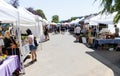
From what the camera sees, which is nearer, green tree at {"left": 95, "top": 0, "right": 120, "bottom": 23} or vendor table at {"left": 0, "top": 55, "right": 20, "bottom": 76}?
vendor table at {"left": 0, "top": 55, "right": 20, "bottom": 76}

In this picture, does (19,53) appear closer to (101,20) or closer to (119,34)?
(101,20)

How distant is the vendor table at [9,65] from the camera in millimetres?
9312

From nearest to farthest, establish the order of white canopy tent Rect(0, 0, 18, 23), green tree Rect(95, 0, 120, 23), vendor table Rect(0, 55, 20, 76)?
1. vendor table Rect(0, 55, 20, 76)
2. white canopy tent Rect(0, 0, 18, 23)
3. green tree Rect(95, 0, 120, 23)

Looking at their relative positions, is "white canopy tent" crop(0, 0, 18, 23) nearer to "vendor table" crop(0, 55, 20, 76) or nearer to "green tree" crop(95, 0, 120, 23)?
"vendor table" crop(0, 55, 20, 76)

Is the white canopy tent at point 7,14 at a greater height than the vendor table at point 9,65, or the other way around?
the white canopy tent at point 7,14

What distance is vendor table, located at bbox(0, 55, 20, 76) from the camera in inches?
367

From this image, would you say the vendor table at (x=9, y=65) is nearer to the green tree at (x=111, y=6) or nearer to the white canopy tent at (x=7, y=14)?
the white canopy tent at (x=7, y=14)

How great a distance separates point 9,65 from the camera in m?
10.3

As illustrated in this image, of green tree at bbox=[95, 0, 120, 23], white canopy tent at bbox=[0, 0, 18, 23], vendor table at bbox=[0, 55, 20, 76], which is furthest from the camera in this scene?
green tree at bbox=[95, 0, 120, 23]

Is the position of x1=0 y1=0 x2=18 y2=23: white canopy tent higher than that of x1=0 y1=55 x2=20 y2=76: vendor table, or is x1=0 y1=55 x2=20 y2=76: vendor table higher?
x1=0 y1=0 x2=18 y2=23: white canopy tent

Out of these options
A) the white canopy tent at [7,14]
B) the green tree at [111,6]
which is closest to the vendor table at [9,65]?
the white canopy tent at [7,14]

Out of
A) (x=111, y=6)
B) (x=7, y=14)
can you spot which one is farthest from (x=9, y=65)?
(x=111, y=6)

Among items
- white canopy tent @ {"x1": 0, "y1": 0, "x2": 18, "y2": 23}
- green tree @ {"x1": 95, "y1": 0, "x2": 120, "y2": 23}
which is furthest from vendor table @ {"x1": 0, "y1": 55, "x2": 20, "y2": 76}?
green tree @ {"x1": 95, "y1": 0, "x2": 120, "y2": 23}

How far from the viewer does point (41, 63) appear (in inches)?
618
